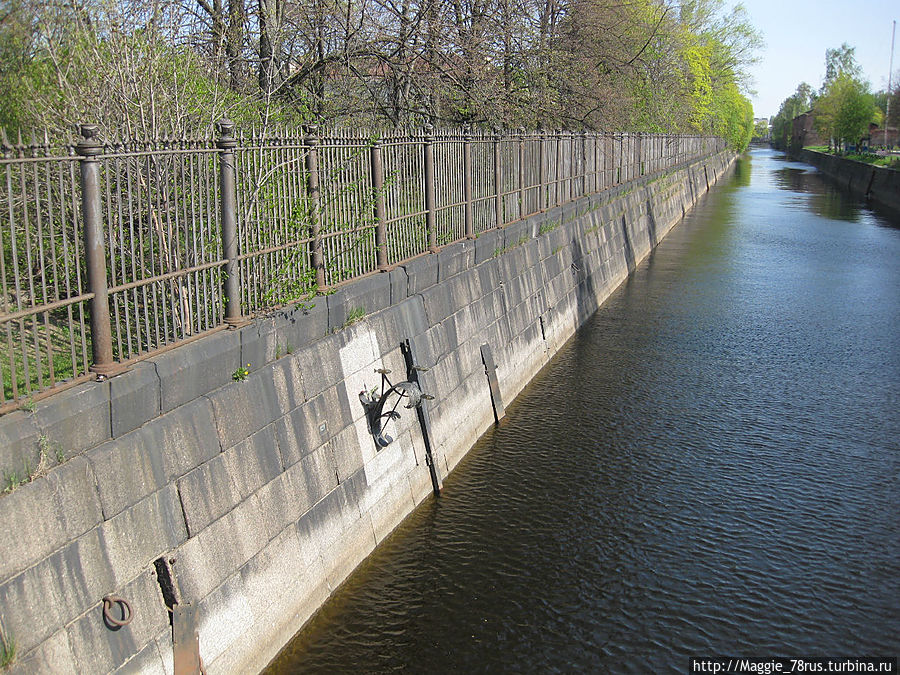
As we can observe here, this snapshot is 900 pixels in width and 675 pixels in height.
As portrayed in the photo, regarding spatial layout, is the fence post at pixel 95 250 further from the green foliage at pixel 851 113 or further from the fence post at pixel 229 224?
the green foliage at pixel 851 113

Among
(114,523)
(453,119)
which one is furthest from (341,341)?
(453,119)

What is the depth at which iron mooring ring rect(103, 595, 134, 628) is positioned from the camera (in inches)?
186

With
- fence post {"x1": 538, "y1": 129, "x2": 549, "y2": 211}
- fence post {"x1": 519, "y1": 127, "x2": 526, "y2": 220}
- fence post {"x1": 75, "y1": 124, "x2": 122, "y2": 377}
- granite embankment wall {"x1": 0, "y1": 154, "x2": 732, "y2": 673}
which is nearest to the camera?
granite embankment wall {"x1": 0, "y1": 154, "x2": 732, "y2": 673}

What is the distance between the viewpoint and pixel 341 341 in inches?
312

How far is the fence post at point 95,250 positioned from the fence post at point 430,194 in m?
5.89

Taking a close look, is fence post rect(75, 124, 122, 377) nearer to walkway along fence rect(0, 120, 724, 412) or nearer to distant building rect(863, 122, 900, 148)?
walkway along fence rect(0, 120, 724, 412)

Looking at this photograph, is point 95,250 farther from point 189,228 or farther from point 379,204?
point 379,204

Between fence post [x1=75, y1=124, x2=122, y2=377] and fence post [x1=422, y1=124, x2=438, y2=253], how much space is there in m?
5.89

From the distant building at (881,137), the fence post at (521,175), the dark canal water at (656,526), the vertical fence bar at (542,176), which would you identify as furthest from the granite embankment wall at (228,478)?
the distant building at (881,137)

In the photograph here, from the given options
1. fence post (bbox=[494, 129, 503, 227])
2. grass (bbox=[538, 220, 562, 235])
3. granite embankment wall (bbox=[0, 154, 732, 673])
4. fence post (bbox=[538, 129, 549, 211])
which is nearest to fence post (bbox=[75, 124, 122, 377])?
granite embankment wall (bbox=[0, 154, 732, 673])

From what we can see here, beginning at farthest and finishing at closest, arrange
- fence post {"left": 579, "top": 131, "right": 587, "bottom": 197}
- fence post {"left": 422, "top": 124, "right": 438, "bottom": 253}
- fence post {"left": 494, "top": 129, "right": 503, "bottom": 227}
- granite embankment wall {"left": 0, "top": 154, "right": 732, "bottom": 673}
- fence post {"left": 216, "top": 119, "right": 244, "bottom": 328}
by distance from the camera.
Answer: fence post {"left": 579, "top": 131, "right": 587, "bottom": 197}
fence post {"left": 494, "top": 129, "right": 503, "bottom": 227}
fence post {"left": 422, "top": 124, "right": 438, "bottom": 253}
fence post {"left": 216, "top": 119, "right": 244, "bottom": 328}
granite embankment wall {"left": 0, "top": 154, "right": 732, "bottom": 673}

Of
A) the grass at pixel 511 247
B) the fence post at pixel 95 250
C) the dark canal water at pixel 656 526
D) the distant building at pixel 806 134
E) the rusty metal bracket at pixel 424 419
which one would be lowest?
the dark canal water at pixel 656 526

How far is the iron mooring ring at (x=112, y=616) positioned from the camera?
186 inches

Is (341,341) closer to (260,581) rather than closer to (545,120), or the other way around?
(260,581)
